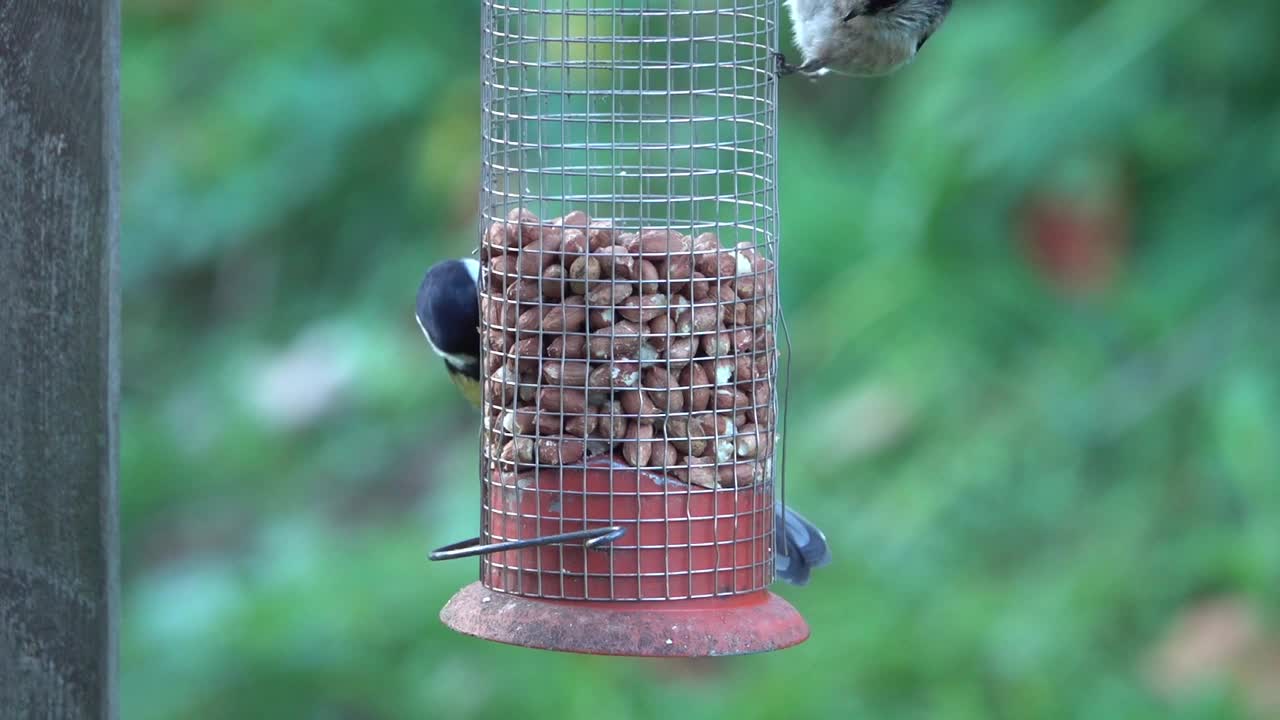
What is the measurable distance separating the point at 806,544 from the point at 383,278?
5.59 m

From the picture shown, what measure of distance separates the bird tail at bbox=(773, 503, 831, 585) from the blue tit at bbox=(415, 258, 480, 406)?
1.04 m

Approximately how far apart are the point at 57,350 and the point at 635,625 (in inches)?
43.5

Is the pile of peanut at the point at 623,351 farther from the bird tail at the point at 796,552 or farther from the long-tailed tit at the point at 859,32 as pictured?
the long-tailed tit at the point at 859,32

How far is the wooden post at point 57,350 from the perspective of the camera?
7.91ft

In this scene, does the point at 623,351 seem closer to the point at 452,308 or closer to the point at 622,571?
the point at 622,571

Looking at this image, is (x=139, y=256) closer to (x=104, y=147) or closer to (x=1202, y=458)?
(x=1202, y=458)

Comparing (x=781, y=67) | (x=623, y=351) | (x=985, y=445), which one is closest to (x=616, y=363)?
(x=623, y=351)

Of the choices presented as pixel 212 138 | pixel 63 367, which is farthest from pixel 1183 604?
pixel 212 138

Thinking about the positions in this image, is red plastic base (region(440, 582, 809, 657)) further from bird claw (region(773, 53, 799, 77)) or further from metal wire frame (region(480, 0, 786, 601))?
bird claw (region(773, 53, 799, 77))

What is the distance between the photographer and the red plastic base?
117 inches

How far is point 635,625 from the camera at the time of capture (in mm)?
3016

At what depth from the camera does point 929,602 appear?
220 inches

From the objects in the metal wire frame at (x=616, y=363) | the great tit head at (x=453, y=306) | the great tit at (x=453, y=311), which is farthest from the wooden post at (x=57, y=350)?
the great tit head at (x=453, y=306)

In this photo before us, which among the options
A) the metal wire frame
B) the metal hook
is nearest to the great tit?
the metal wire frame
